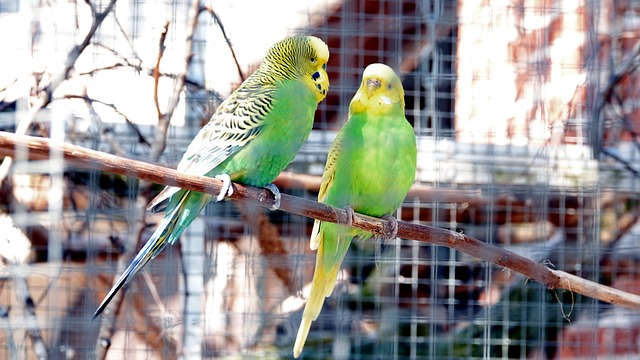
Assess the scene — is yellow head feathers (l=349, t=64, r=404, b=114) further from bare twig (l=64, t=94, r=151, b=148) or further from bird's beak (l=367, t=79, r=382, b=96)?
bare twig (l=64, t=94, r=151, b=148)

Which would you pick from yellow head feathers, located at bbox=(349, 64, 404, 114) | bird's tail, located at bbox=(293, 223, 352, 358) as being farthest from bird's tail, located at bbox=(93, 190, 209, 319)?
yellow head feathers, located at bbox=(349, 64, 404, 114)

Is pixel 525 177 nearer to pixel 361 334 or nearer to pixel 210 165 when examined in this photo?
pixel 361 334

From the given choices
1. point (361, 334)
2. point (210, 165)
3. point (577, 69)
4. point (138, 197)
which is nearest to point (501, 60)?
point (577, 69)

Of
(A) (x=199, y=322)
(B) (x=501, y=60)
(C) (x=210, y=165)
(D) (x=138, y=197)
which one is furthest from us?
(B) (x=501, y=60)

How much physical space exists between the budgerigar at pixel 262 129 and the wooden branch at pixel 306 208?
0.06 meters

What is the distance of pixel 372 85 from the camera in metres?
1.62

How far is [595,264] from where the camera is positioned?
2514 millimetres

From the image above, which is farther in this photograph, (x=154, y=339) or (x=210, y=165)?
(x=154, y=339)

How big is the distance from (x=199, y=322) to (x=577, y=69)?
1511 millimetres

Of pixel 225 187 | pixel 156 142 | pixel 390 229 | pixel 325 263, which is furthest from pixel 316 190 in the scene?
pixel 225 187

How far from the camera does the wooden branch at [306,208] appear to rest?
3.90 feet

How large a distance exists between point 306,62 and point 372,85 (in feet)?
0.47

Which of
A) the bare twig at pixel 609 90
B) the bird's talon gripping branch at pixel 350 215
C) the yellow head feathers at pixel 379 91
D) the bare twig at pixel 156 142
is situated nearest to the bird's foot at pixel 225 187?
the bird's talon gripping branch at pixel 350 215

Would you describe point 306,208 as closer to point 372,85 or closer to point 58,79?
point 372,85
